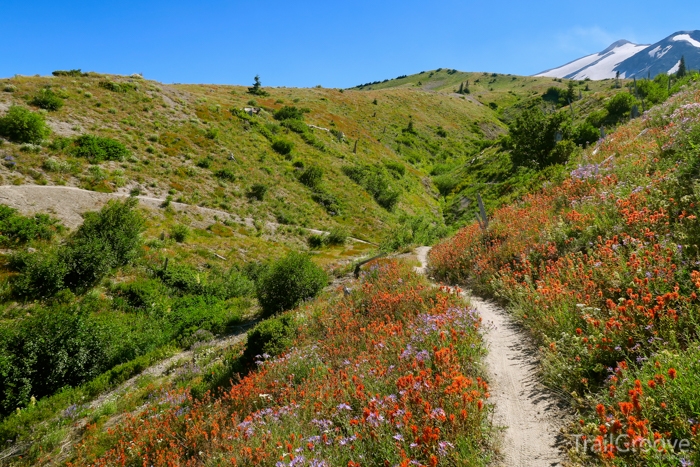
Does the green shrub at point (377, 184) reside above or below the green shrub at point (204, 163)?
below

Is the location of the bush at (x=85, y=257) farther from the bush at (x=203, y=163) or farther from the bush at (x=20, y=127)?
the bush at (x=203, y=163)

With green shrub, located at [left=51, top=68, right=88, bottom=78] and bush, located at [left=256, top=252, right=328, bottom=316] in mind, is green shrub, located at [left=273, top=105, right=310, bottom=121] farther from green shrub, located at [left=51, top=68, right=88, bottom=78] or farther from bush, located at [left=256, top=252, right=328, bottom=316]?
bush, located at [left=256, top=252, right=328, bottom=316]

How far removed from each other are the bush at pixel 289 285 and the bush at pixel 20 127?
22681mm

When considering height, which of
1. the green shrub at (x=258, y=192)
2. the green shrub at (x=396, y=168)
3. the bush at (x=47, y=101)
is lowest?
the green shrub at (x=258, y=192)

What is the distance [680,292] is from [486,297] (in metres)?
5.32

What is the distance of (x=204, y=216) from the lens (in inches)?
1097

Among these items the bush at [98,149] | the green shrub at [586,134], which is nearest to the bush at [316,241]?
the bush at [98,149]

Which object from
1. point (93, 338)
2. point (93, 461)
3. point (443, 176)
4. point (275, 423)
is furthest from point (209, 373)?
point (443, 176)

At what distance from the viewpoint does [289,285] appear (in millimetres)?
16141

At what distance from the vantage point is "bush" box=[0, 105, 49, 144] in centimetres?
2425

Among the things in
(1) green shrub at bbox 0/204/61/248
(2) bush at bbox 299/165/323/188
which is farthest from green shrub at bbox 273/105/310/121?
(1) green shrub at bbox 0/204/61/248

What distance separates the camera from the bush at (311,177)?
130ft

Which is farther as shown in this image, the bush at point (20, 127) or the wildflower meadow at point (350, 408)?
the bush at point (20, 127)

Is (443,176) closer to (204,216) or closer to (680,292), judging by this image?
(204,216)
